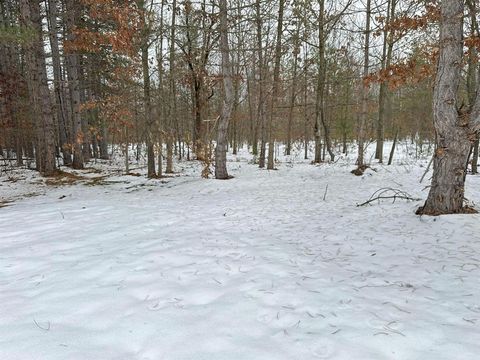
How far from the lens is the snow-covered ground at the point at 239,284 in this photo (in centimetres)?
231

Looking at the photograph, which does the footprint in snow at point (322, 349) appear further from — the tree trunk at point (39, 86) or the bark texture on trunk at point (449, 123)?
the tree trunk at point (39, 86)

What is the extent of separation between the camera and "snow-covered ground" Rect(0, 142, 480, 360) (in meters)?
2.31

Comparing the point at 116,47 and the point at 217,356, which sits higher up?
the point at 116,47

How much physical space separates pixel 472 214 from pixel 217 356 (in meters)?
5.11

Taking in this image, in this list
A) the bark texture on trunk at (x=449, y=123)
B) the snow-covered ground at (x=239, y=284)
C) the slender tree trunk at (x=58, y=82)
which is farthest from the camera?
the slender tree trunk at (x=58, y=82)

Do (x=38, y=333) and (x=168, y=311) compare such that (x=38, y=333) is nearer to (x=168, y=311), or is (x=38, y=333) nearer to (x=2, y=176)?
(x=168, y=311)

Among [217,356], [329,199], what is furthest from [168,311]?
[329,199]

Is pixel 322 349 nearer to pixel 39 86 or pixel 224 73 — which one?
pixel 224 73

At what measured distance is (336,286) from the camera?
3.28 metres

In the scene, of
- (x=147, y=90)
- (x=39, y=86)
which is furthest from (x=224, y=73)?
(x=39, y=86)

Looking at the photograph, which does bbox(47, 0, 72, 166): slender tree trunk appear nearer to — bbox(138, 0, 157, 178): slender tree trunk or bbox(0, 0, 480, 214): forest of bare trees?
bbox(0, 0, 480, 214): forest of bare trees

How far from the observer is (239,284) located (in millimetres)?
3332

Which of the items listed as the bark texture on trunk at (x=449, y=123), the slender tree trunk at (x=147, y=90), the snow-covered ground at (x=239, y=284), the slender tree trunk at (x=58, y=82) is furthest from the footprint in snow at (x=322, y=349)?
the slender tree trunk at (x=58, y=82)

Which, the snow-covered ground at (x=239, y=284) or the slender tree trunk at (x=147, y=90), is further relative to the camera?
the slender tree trunk at (x=147, y=90)
